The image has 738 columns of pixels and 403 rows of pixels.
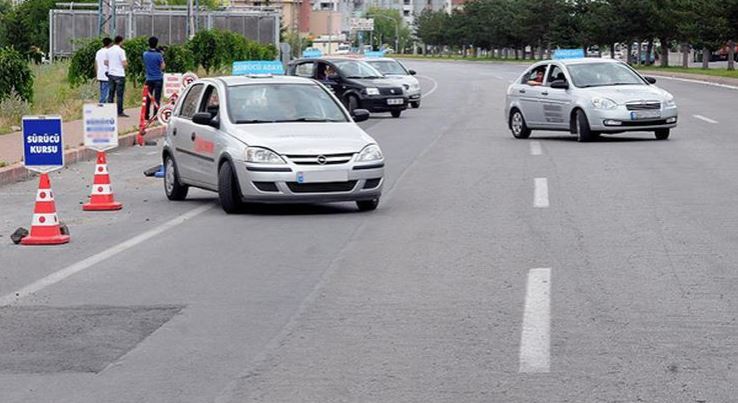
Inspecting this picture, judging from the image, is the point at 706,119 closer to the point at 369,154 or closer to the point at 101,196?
the point at 369,154

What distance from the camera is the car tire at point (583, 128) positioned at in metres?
25.2

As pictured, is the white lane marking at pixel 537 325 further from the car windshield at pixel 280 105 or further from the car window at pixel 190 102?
the car window at pixel 190 102

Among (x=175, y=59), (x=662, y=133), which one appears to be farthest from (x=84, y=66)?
(x=662, y=133)

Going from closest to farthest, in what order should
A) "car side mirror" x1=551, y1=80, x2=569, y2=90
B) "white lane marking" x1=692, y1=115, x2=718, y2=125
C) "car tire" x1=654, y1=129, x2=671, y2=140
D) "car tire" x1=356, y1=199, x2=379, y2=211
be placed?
"car tire" x1=356, y1=199, x2=379, y2=211 < "car tire" x1=654, y1=129, x2=671, y2=140 < "car side mirror" x1=551, y1=80, x2=569, y2=90 < "white lane marking" x1=692, y1=115, x2=718, y2=125

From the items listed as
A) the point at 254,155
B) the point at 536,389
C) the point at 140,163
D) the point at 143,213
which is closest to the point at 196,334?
the point at 536,389

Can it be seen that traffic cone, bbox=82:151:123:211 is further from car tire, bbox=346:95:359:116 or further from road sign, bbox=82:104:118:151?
car tire, bbox=346:95:359:116

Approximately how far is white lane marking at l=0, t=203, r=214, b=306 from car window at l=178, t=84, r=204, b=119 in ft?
5.10

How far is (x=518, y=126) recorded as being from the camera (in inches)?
1071

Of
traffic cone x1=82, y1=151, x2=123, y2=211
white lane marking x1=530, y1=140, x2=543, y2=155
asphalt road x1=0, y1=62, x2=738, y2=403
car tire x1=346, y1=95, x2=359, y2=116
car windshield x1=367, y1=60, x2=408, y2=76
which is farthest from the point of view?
car windshield x1=367, y1=60, x2=408, y2=76

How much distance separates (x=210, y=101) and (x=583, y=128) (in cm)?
1026

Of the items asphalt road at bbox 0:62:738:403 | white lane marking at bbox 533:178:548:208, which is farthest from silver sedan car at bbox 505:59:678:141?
white lane marking at bbox 533:178:548:208

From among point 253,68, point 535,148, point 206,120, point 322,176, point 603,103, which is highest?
point 253,68

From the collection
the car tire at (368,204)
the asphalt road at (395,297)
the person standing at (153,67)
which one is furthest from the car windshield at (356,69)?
the car tire at (368,204)

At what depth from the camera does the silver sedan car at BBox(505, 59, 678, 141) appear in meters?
A: 24.9
